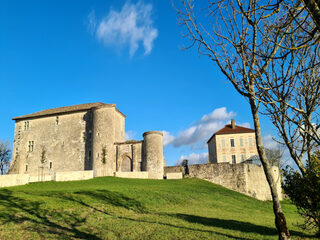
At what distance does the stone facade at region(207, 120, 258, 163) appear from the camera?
4591 cm

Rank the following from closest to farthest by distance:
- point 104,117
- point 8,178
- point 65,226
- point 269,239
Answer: point 269,239 → point 65,226 → point 8,178 → point 104,117

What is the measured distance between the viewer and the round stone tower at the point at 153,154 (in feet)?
112

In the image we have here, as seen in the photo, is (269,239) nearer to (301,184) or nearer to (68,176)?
(301,184)

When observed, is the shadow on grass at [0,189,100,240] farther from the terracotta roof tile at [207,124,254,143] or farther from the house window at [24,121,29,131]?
the terracotta roof tile at [207,124,254,143]

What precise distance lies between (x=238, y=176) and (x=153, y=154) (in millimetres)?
11515

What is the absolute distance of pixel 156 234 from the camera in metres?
8.64

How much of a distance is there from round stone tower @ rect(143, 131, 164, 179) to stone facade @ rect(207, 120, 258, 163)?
1685cm

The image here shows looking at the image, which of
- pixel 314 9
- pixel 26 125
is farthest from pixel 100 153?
pixel 314 9

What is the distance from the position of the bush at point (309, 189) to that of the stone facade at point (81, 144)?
1026 inches

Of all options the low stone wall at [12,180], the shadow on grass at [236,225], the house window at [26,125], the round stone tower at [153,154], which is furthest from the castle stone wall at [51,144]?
the shadow on grass at [236,225]

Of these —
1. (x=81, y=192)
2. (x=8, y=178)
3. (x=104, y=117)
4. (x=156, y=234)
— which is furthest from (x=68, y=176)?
(x=156, y=234)

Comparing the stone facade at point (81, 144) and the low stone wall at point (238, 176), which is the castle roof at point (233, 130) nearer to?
the low stone wall at point (238, 176)

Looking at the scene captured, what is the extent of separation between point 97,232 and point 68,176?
21399 millimetres

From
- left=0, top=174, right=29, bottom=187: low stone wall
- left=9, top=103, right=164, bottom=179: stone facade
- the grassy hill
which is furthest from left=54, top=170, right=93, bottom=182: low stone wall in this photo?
the grassy hill
